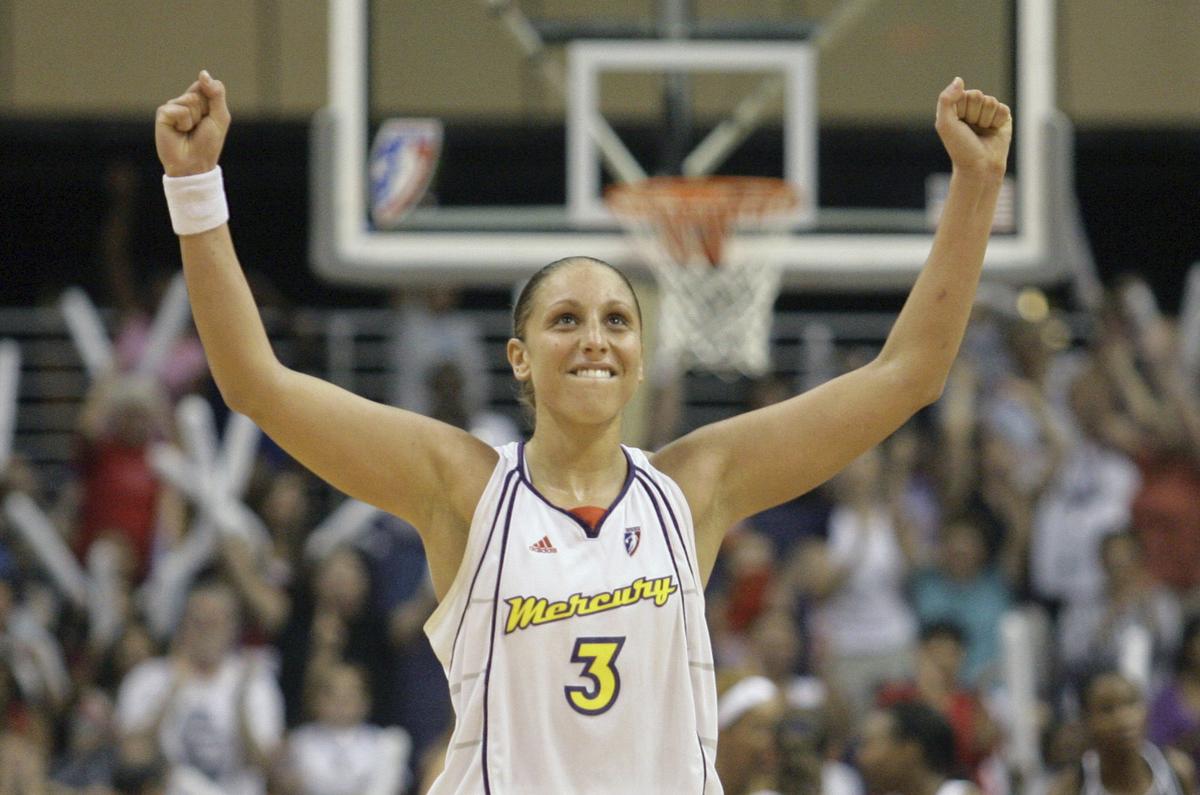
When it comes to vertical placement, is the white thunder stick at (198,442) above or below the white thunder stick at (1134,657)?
above

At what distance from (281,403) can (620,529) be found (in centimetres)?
66

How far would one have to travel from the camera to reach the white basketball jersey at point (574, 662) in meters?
3.30

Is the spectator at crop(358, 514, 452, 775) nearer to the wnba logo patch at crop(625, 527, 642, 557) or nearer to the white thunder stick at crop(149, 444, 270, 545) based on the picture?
the white thunder stick at crop(149, 444, 270, 545)

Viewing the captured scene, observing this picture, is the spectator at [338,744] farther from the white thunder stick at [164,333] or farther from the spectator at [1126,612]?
the spectator at [1126,612]

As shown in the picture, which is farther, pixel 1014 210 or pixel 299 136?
pixel 299 136

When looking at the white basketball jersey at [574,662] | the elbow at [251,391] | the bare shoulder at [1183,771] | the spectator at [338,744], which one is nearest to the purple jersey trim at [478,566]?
the white basketball jersey at [574,662]

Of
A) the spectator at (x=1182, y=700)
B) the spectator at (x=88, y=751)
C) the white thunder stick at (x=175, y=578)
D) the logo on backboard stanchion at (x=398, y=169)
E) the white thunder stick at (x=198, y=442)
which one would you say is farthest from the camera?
the white thunder stick at (x=198, y=442)

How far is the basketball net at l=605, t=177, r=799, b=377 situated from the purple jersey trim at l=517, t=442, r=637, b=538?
4.27 meters

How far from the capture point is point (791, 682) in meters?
8.81

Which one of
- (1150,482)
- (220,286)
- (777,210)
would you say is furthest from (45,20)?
(220,286)

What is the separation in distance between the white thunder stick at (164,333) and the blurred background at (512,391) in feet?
0.08

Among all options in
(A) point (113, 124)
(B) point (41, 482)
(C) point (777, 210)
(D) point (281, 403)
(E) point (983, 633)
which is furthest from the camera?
(A) point (113, 124)

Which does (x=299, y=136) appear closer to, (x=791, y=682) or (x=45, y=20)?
(x=45, y=20)

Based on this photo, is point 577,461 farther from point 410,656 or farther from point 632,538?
point 410,656
